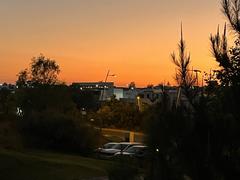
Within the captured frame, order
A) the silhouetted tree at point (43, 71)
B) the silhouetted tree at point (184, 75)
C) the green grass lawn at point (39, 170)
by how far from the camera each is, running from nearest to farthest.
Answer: the silhouetted tree at point (184, 75)
the green grass lawn at point (39, 170)
the silhouetted tree at point (43, 71)

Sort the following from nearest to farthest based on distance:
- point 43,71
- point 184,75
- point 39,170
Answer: point 184,75 → point 39,170 → point 43,71

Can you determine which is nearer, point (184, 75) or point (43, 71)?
point (184, 75)

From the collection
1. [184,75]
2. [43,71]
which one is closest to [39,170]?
[184,75]

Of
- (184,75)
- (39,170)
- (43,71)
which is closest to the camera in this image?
(184,75)

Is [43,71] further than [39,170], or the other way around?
[43,71]

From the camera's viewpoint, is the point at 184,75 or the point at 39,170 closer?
the point at 184,75

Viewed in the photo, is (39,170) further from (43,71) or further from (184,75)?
(43,71)

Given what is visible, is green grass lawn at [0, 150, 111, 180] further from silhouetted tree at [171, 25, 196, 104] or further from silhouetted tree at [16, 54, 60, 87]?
silhouetted tree at [16, 54, 60, 87]

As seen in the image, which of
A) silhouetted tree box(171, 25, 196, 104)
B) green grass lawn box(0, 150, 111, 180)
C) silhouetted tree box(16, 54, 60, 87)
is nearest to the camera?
silhouetted tree box(171, 25, 196, 104)

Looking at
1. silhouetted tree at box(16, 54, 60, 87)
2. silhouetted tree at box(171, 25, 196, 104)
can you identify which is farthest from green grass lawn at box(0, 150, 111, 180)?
silhouetted tree at box(16, 54, 60, 87)

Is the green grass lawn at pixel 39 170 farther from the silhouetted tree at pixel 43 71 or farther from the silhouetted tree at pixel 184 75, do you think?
the silhouetted tree at pixel 43 71

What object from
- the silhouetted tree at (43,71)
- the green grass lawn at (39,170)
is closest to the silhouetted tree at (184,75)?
the green grass lawn at (39,170)

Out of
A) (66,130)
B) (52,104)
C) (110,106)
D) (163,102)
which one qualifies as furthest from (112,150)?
(110,106)

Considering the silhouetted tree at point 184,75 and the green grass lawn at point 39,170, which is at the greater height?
the silhouetted tree at point 184,75
